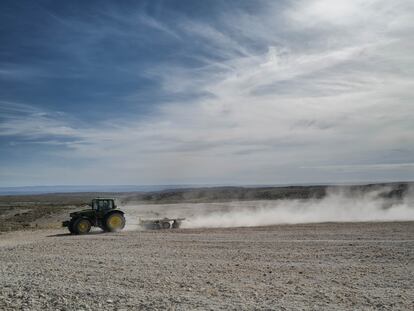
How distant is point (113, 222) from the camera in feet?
89.9

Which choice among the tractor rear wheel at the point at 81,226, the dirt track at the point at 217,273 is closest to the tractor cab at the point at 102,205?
the tractor rear wheel at the point at 81,226

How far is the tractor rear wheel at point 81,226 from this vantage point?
1056 inches

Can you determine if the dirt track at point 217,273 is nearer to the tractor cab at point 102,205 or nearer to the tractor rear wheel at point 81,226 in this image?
the tractor rear wheel at point 81,226

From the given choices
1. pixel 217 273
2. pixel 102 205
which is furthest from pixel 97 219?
pixel 217 273

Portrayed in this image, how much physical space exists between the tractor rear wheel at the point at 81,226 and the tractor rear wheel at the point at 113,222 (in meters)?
Answer: 1.14

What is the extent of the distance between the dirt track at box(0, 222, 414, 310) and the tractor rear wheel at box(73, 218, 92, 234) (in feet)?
16.1

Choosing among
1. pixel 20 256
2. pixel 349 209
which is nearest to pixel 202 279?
pixel 20 256

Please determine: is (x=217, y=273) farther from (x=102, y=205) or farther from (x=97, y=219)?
(x=102, y=205)

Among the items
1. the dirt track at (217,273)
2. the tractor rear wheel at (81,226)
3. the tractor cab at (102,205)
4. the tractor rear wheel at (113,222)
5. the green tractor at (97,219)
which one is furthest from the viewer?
the tractor cab at (102,205)

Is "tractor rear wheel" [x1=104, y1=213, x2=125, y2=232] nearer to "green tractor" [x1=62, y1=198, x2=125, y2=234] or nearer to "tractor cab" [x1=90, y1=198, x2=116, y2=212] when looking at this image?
"green tractor" [x1=62, y1=198, x2=125, y2=234]

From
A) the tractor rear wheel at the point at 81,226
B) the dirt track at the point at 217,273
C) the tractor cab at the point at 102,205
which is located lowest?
the dirt track at the point at 217,273

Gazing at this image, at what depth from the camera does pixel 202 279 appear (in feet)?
41.1

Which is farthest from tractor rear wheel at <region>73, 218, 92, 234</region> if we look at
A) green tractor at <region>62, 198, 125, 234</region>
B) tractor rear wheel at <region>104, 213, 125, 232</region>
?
tractor rear wheel at <region>104, 213, 125, 232</region>

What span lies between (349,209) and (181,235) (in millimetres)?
21188
